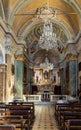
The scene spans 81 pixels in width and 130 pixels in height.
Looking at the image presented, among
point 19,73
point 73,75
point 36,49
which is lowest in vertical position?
point 73,75

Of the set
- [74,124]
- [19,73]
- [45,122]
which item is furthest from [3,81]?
[74,124]

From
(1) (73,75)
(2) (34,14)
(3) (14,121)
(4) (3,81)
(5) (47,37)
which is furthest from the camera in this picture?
(1) (73,75)

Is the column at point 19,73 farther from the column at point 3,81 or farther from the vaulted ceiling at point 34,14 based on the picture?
the column at point 3,81

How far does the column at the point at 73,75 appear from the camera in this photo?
2272 cm

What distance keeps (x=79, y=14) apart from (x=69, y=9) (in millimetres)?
1463

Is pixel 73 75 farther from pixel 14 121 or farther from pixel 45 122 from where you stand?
pixel 14 121

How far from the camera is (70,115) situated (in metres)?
7.77

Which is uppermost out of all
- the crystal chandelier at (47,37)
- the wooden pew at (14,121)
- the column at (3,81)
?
the crystal chandelier at (47,37)

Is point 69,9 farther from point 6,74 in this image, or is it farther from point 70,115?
point 70,115

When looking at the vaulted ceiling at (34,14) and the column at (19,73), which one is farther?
the column at (19,73)

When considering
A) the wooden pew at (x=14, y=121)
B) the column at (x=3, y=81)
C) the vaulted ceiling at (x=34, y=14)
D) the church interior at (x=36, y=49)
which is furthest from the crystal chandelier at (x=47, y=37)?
the wooden pew at (x=14, y=121)

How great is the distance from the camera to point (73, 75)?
75.2ft

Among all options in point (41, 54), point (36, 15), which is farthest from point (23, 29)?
point (41, 54)

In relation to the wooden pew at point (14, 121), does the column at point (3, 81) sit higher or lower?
higher
